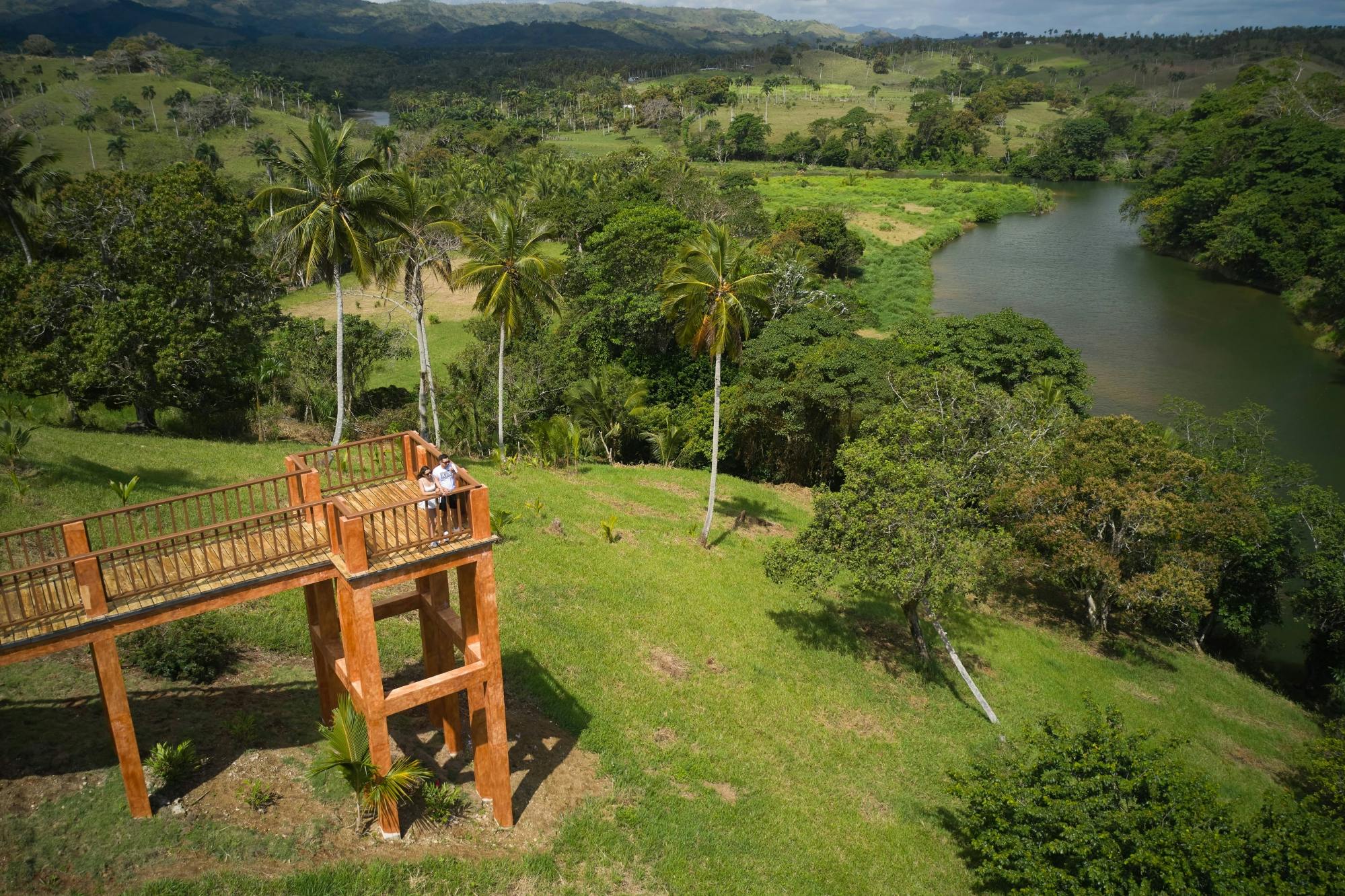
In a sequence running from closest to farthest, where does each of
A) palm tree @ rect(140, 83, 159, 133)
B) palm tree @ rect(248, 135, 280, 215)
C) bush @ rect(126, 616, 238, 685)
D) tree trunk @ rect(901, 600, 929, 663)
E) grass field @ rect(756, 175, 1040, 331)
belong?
bush @ rect(126, 616, 238, 685), tree trunk @ rect(901, 600, 929, 663), grass field @ rect(756, 175, 1040, 331), palm tree @ rect(248, 135, 280, 215), palm tree @ rect(140, 83, 159, 133)

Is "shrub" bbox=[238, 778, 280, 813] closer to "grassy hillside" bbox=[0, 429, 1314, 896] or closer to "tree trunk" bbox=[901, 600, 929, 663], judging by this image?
"grassy hillside" bbox=[0, 429, 1314, 896]

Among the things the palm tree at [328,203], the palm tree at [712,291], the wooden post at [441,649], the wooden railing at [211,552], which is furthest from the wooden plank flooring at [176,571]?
the palm tree at [328,203]

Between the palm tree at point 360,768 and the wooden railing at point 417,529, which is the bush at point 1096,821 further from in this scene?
the wooden railing at point 417,529

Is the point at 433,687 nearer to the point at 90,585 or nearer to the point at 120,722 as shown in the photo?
the point at 120,722

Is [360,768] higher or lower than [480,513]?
lower

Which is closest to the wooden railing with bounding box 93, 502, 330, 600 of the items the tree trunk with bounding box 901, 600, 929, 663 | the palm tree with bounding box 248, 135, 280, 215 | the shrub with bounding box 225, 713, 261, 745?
the shrub with bounding box 225, 713, 261, 745

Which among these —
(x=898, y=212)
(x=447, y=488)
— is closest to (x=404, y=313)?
(x=447, y=488)
